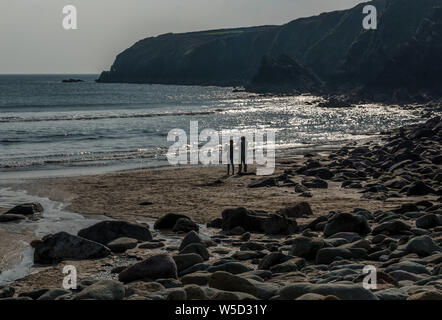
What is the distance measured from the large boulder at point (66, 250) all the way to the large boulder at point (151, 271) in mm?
2237

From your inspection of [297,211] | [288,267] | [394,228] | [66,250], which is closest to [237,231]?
[297,211]

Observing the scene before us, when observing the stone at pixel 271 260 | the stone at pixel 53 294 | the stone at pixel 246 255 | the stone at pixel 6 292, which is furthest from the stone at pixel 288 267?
the stone at pixel 6 292

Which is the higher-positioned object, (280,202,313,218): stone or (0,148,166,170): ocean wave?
(280,202,313,218): stone

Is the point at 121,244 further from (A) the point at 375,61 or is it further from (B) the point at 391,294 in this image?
(A) the point at 375,61

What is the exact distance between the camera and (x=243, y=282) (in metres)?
8.97

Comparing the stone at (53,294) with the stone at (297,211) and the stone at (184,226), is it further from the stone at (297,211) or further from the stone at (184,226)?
the stone at (297,211)

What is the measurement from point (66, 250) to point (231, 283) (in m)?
5.23

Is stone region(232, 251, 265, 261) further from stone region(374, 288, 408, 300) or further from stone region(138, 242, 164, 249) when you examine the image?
stone region(374, 288, 408, 300)

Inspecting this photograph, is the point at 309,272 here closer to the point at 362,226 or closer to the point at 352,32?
the point at 362,226

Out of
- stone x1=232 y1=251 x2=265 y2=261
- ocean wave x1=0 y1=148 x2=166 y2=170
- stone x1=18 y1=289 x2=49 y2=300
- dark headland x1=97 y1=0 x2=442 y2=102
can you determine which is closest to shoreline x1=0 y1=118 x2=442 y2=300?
stone x1=232 y1=251 x2=265 y2=261

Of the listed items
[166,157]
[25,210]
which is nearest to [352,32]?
[166,157]

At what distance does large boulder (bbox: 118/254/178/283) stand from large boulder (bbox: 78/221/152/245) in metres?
3.29

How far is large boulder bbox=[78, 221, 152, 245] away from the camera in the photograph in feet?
46.4

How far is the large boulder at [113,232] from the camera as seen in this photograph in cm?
1416
